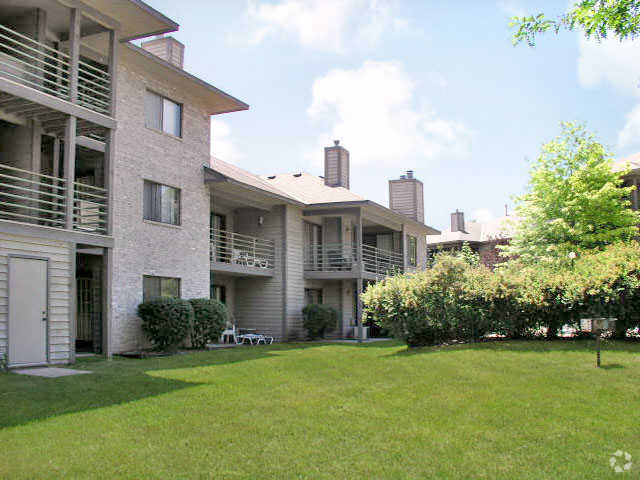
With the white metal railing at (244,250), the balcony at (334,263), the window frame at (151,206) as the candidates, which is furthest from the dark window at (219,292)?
the window frame at (151,206)

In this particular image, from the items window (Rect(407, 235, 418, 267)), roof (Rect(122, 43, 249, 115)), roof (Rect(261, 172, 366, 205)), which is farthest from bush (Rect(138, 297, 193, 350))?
window (Rect(407, 235, 418, 267))

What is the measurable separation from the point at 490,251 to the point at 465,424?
36.5 meters

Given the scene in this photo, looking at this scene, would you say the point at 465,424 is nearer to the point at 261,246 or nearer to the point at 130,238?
the point at 130,238

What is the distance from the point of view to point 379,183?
3459 cm

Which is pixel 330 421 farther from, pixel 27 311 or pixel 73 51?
pixel 73 51

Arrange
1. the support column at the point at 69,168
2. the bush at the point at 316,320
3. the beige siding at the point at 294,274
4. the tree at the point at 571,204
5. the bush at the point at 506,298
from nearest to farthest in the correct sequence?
the support column at the point at 69,168
the bush at the point at 506,298
the bush at the point at 316,320
the beige siding at the point at 294,274
the tree at the point at 571,204

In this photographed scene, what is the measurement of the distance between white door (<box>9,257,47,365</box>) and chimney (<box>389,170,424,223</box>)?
2205 cm

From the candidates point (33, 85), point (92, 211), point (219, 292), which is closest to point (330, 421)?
point (33, 85)

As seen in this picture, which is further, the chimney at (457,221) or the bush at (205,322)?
the chimney at (457,221)

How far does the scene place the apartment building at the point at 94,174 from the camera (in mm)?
13125

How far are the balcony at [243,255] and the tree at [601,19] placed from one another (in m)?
14.5

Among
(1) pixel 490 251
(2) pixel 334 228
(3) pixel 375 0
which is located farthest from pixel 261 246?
(1) pixel 490 251

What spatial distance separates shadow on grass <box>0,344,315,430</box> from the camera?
8062 mm

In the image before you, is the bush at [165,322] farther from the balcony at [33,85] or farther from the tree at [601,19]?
the tree at [601,19]
